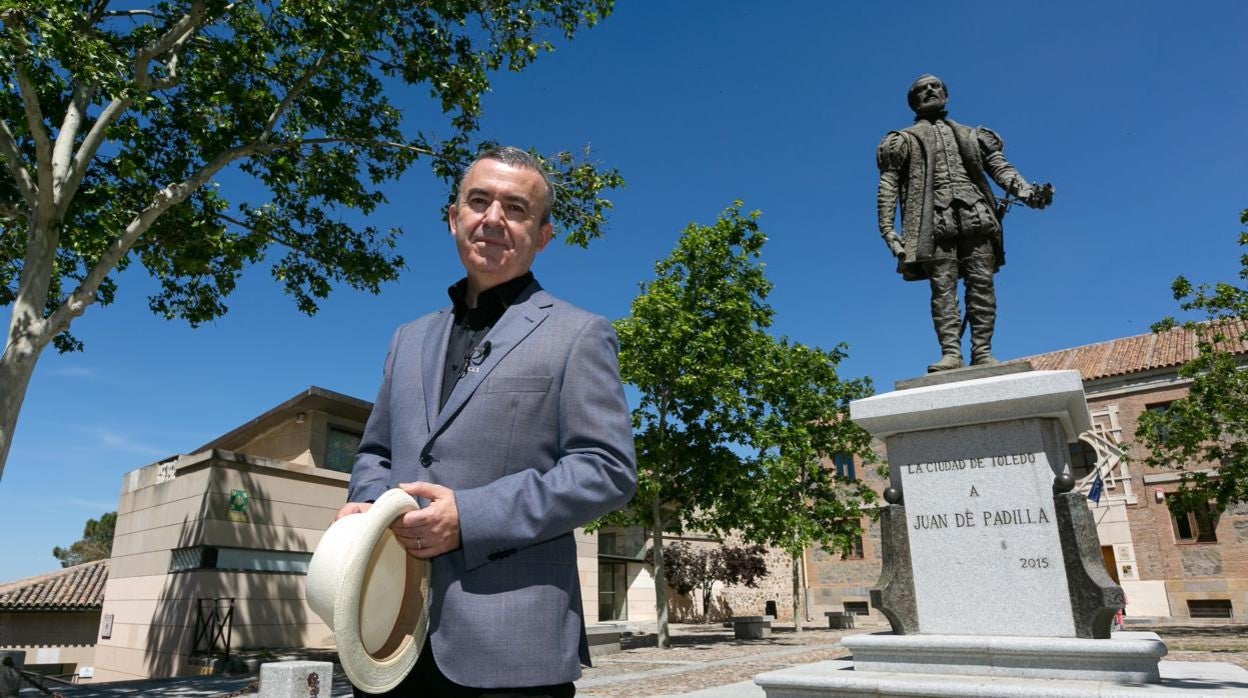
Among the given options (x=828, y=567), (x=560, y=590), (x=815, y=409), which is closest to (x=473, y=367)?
(x=560, y=590)

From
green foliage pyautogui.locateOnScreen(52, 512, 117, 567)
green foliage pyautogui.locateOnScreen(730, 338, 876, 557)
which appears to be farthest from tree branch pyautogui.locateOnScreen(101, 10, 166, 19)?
green foliage pyautogui.locateOnScreen(52, 512, 117, 567)

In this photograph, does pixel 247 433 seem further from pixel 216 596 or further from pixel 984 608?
pixel 984 608

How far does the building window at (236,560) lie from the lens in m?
16.0

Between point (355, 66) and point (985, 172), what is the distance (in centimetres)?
1023

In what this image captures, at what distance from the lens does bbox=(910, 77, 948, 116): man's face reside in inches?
276

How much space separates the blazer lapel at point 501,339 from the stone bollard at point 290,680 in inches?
236

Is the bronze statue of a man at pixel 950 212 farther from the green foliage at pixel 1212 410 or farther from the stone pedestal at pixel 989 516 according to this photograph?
the green foliage at pixel 1212 410

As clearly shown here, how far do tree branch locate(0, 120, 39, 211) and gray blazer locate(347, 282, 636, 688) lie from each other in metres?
11.0

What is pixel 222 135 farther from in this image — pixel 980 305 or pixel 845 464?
pixel 845 464

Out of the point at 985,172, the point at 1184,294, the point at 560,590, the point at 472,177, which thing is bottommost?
the point at 560,590

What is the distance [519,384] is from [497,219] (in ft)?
1.64

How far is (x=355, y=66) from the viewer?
12.3 metres

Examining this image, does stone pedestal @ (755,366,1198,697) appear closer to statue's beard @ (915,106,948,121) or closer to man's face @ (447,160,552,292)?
statue's beard @ (915,106,948,121)

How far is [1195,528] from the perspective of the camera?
26.2m
